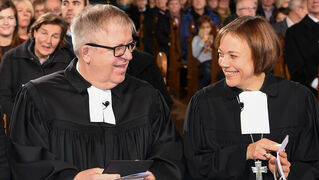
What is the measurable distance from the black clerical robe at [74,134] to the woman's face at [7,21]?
320cm

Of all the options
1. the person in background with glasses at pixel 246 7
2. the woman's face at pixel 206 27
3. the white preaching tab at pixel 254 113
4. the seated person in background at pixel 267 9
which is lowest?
the white preaching tab at pixel 254 113

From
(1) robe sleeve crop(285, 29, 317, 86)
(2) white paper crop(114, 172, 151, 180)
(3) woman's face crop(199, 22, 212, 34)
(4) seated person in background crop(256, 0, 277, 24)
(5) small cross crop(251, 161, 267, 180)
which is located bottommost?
(5) small cross crop(251, 161, 267, 180)

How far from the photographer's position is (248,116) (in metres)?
3.26

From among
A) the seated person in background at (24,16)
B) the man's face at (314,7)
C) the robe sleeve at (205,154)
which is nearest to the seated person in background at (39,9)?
the seated person in background at (24,16)

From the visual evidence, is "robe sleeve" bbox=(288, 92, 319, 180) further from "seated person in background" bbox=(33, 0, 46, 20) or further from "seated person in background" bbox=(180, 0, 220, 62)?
"seated person in background" bbox=(180, 0, 220, 62)

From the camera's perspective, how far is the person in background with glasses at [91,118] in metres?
3.02

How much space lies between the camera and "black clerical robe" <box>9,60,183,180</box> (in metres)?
3.02

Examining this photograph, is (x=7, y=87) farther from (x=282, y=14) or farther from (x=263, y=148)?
(x=282, y=14)

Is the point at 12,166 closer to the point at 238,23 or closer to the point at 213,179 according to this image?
the point at 213,179

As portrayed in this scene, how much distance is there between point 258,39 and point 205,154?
2.46ft

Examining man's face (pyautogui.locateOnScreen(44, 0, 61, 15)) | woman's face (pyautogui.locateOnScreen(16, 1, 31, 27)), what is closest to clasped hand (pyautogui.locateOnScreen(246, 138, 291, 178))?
woman's face (pyautogui.locateOnScreen(16, 1, 31, 27))

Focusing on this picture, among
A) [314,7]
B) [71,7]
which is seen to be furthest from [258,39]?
[314,7]

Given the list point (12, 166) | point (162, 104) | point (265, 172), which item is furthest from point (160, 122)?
point (12, 166)

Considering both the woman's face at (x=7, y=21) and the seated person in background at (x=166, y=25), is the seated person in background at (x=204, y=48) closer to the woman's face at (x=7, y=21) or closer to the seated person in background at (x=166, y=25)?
the seated person in background at (x=166, y=25)
